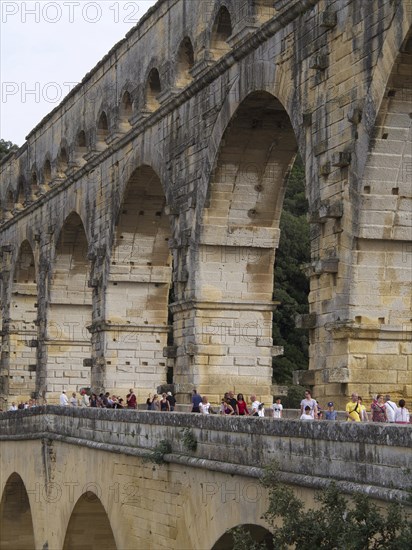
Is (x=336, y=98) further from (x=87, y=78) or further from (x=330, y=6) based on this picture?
(x=87, y=78)

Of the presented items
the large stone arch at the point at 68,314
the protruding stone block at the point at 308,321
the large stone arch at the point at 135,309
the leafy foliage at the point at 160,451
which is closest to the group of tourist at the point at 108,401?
the large stone arch at the point at 135,309

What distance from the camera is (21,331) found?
1766 inches

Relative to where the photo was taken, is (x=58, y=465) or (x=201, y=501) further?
(x=58, y=465)

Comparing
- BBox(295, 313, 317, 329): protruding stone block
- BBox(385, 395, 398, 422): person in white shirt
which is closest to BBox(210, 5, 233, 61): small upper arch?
BBox(295, 313, 317, 329): protruding stone block

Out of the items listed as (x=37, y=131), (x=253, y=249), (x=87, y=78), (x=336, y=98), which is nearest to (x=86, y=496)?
(x=253, y=249)

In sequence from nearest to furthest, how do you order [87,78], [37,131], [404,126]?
1. [404,126]
2. [87,78]
3. [37,131]

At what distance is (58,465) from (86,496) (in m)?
2.25

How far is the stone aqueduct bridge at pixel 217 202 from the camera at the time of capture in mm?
19875

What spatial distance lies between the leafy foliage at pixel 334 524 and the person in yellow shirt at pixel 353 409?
4.66 meters

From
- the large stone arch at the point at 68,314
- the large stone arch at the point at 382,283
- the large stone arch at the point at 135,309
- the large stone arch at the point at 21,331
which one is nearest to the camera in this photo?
the large stone arch at the point at 382,283

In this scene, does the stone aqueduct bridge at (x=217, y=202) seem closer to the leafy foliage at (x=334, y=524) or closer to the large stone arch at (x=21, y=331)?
the large stone arch at (x=21, y=331)

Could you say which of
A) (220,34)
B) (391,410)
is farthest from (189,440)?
(220,34)

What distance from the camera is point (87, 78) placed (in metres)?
36.0

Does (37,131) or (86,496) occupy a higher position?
(37,131)
